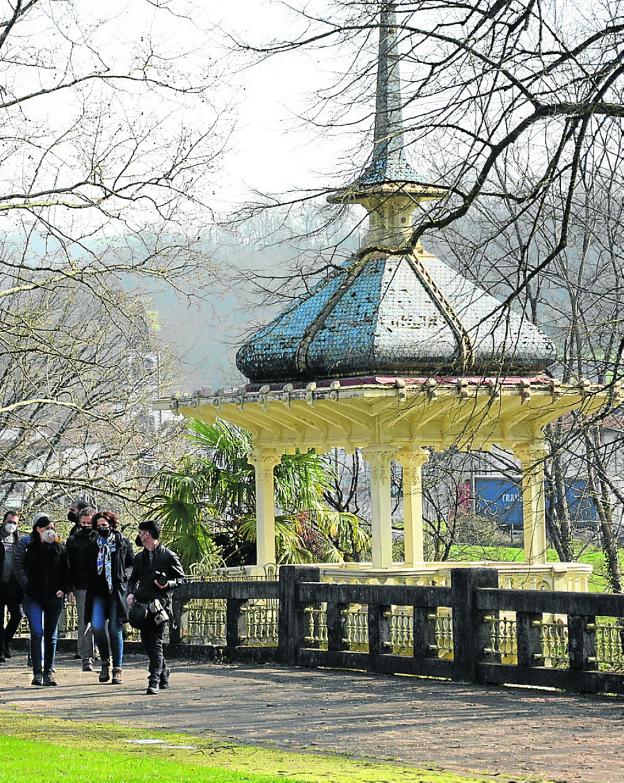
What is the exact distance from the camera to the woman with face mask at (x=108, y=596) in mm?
15852

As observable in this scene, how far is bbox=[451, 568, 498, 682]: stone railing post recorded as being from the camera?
1491cm

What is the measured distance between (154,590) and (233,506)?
1128 centimetres

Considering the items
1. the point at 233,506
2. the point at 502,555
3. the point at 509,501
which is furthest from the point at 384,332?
the point at 502,555

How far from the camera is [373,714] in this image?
12.7 meters

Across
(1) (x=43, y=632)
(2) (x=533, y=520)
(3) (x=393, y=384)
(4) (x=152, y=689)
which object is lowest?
(4) (x=152, y=689)

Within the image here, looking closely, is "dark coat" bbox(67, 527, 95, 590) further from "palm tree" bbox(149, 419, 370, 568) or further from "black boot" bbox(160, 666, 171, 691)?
"palm tree" bbox(149, 419, 370, 568)

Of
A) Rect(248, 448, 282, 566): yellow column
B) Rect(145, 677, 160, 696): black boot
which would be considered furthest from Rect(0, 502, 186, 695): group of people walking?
Rect(248, 448, 282, 566): yellow column

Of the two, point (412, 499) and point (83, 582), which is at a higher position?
point (412, 499)

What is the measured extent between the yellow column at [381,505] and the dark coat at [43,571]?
4.80 m

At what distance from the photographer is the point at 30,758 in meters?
10.0

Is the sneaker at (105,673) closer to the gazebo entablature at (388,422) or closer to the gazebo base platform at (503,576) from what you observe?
the gazebo base platform at (503,576)

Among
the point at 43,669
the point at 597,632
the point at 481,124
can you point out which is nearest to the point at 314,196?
the point at 481,124

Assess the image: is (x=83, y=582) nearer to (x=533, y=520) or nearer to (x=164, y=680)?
(x=164, y=680)

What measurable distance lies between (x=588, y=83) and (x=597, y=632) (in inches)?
204
